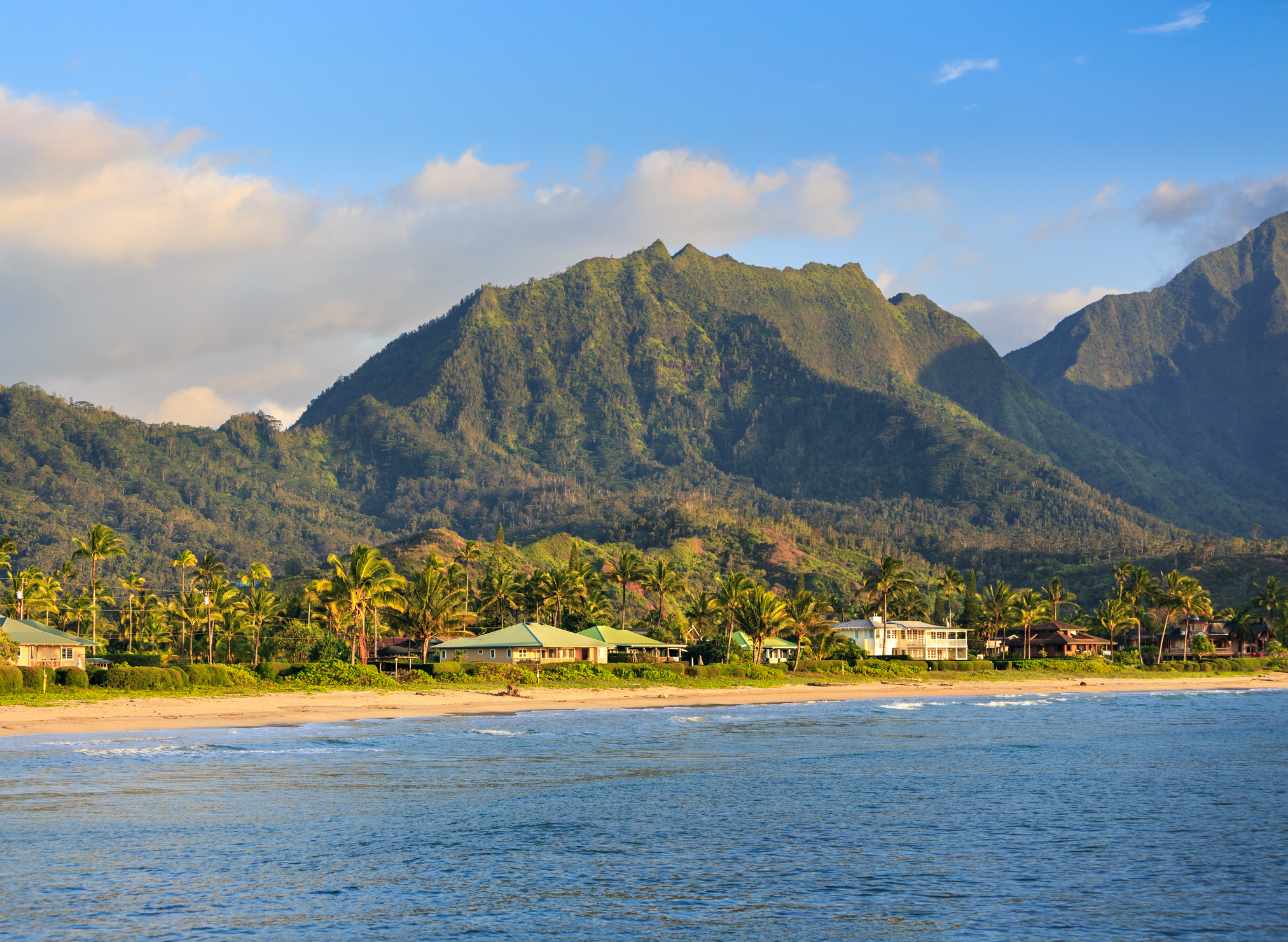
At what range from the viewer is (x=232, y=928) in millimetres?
19094

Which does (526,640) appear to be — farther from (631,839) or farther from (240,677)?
(631,839)

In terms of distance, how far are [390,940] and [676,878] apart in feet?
22.9

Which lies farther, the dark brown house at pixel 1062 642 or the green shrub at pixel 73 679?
the dark brown house at pixel 1062 642

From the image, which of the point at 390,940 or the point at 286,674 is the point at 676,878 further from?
the point at 286,674

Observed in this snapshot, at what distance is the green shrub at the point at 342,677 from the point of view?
2879 inches

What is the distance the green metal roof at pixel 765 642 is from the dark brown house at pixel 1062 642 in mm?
39365

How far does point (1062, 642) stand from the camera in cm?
13938

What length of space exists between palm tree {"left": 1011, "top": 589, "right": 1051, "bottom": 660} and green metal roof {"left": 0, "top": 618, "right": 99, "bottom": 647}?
105 meters

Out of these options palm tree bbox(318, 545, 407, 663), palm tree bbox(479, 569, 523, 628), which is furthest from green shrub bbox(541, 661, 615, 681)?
palm tree bbox(479, 569, 523, 628)

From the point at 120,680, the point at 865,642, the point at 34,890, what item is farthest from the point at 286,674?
the point at 865,642

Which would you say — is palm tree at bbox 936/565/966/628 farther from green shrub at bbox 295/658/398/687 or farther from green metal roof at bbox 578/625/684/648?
green shrub at bbox 295/658/398/687

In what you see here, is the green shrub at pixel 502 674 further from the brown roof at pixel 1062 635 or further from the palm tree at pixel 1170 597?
the palm tree at pixel 1170 597

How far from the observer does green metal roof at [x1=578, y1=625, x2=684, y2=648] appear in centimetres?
10250

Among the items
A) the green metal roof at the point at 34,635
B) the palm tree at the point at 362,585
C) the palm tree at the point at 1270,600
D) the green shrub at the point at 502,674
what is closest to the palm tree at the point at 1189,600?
the palm tree at the point at 1270,600
